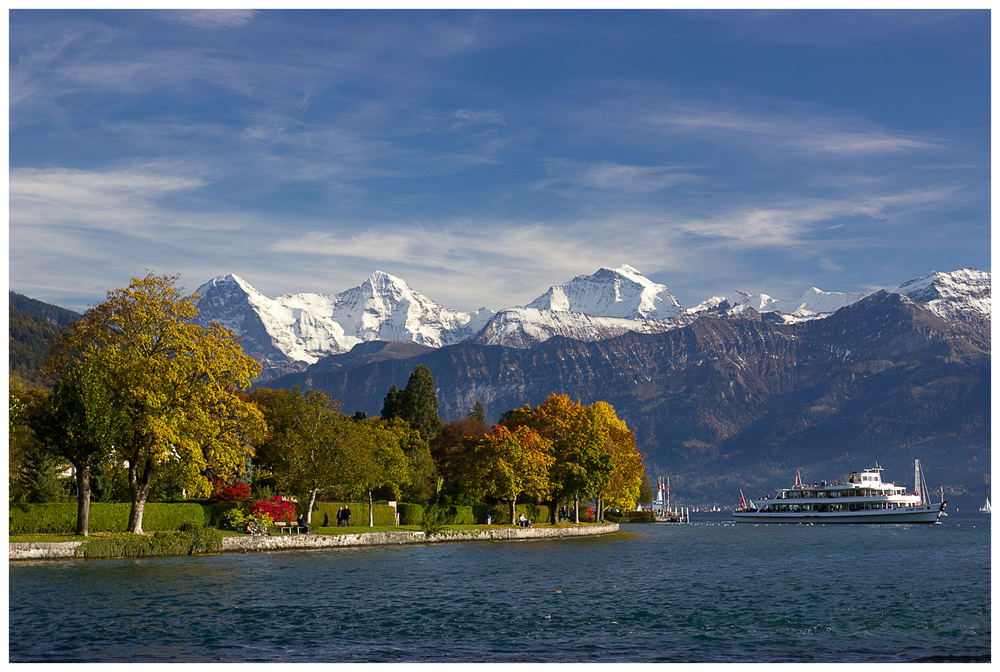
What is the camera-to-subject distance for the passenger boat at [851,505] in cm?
15862

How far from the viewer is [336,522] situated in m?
78.9

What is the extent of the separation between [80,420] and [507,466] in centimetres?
3987

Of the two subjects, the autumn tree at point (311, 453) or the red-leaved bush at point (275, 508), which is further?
the autumn tree at point (311, 453)

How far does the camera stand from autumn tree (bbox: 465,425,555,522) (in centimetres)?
8231

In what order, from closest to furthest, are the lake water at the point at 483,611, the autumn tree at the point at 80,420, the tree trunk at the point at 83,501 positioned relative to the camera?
the lake water at the point at 483,611
the autumn tree at the point at 80,420
the tree trunk at the point at 83,501

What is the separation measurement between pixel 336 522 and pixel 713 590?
4476 centimetres

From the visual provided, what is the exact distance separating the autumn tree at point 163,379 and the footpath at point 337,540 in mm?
5204

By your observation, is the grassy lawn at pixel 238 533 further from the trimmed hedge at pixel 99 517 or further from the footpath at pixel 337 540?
the trimmed hedge at pixel 99 517

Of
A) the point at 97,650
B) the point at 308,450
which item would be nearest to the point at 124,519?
the point at 308,450

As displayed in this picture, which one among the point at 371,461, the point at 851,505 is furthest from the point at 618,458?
the point at 851,505

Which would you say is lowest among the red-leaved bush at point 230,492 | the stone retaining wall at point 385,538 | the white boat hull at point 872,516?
the white boat hull at point 872,516

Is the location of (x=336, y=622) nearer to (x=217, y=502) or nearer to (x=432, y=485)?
(x=217, y=502)

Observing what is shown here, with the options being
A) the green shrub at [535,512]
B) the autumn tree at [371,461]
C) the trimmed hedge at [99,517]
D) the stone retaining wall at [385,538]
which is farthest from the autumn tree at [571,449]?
the trimmed hedge at [99,517]

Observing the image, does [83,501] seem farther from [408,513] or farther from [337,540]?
[408,513]
